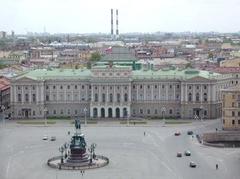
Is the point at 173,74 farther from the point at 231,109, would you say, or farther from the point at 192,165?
the point at 192,165

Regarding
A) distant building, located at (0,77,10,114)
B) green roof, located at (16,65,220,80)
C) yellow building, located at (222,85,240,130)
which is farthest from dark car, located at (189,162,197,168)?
Answer: distant building, located at (0,77,10,114)

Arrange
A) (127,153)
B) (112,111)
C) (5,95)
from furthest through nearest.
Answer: (5,95), (112,111), (127,153)

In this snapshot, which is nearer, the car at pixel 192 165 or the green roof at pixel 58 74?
the car at pixel 192 165

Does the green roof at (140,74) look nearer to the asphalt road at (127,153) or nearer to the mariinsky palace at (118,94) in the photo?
the mariinsky palace at (118,94)

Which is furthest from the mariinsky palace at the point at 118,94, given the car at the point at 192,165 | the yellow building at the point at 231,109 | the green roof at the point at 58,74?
the car at the point at 192,165

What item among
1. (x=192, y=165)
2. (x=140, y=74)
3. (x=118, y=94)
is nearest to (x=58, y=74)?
(x=118, y=94)

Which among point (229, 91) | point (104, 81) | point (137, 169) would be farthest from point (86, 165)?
point (104, 81)
